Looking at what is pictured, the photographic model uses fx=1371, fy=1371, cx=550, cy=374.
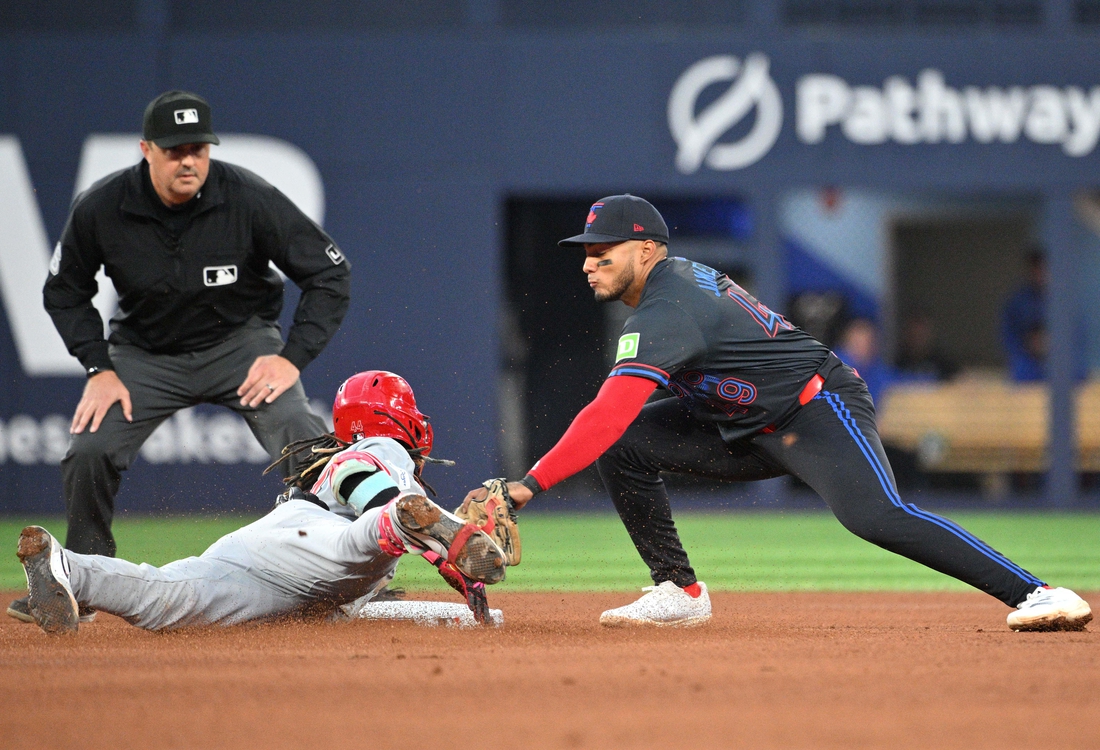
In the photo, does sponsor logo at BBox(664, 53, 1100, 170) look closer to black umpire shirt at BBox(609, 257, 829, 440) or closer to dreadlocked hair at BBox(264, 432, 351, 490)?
black umpire shirt at BBox(609, 257, 829, 440)

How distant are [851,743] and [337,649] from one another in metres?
2.00

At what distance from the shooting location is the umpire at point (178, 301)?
231 inches

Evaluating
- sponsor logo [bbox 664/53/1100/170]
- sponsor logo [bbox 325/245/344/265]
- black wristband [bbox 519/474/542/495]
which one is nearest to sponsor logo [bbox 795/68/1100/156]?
sponsor logo [bbox 664/53/1100/170]

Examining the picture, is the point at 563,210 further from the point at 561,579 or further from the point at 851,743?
the point at 851,743

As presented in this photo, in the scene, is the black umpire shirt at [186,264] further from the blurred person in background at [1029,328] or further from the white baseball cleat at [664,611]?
the blurred person in background at [1029,328]

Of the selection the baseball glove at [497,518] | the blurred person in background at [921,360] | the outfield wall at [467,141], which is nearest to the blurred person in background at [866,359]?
the blurred person in background at [921,360]

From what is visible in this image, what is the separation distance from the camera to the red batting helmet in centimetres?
543

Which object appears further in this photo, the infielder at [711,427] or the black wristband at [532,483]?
the infielder at [711,427]

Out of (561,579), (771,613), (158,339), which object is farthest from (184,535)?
(771,613)

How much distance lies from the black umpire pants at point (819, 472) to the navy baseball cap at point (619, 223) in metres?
0.85

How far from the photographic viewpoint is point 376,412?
17.8ft

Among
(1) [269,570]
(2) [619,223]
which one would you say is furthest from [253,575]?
(2) [619,223]

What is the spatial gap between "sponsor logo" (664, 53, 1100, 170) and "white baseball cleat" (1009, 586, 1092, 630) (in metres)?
8.76

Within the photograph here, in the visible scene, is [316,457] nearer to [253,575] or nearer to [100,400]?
[253,575]
